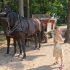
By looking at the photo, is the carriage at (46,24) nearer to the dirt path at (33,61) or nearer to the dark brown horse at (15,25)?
the dirt path at (33,61)

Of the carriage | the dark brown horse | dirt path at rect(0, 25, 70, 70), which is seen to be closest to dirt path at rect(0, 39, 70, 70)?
dirt path at rect(0, 25, 70, 70)

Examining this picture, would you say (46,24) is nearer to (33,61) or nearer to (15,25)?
(15,25)

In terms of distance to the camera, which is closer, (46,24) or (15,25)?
(15,25)

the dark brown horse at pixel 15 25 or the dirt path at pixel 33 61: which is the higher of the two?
the dark brown horse at pixel 15 25

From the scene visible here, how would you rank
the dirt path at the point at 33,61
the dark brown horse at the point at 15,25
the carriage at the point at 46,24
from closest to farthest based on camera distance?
the dirt path at the point at 33,61 → the dark brown horse at the point at 15,25 → the carriage at the point at 46,24

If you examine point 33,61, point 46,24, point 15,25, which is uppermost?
point 15,25

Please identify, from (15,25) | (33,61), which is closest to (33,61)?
(33,61)

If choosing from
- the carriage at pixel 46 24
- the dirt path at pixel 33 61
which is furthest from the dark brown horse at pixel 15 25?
the carriage at pixel 46 24

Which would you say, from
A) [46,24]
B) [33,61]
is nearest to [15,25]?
[33,61]

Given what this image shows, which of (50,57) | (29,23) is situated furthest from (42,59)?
(29,23)

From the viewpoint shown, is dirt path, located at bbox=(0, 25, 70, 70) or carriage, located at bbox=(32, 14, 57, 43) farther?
carriage, located at bbox=(32, 14, 57, 43)

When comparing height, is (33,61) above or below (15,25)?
below

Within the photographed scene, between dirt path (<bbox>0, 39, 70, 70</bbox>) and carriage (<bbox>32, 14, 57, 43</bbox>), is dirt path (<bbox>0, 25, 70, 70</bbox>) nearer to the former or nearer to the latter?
dirt path (<bbox>0, 39, 70, 70</bbox>)

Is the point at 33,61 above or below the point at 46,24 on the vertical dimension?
below
